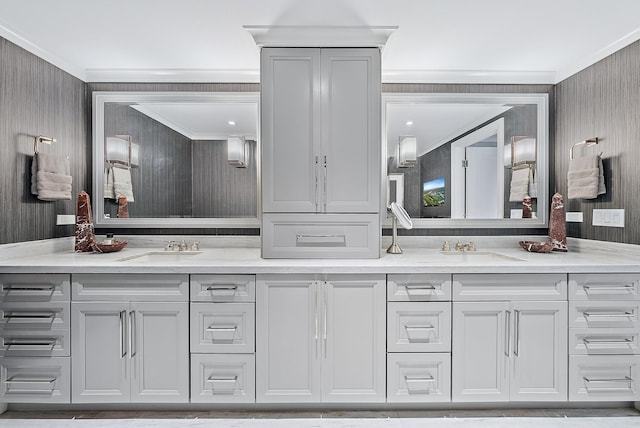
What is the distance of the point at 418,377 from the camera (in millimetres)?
1990

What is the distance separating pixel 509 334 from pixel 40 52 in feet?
11.0

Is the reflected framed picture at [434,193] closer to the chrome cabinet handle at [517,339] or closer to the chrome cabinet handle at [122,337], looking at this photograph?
the chrome cabinet handle at [517,339]

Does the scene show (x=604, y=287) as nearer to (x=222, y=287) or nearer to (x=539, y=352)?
(x=539, y=352)

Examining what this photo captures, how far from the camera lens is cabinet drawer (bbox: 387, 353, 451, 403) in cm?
198

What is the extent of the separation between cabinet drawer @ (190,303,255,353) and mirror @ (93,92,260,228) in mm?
880

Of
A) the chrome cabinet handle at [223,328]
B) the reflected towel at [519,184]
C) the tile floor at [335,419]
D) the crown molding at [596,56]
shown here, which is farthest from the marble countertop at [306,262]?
the crown molding at [596,56]

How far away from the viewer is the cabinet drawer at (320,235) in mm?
2197

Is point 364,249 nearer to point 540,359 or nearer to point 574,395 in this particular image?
point 540,359

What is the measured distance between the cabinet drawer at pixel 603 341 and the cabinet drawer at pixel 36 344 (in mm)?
2763

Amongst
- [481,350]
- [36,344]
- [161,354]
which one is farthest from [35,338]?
[481,350]

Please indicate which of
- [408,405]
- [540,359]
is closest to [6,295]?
[408,405]

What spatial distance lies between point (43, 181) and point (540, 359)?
3.12m

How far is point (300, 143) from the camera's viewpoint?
217cm

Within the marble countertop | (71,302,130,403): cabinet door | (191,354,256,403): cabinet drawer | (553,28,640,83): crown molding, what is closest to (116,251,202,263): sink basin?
the marble countertop
